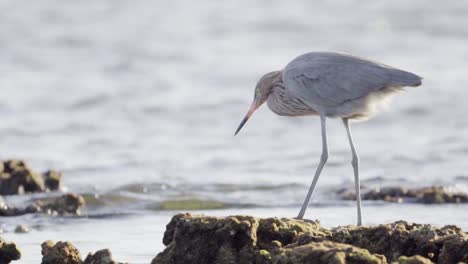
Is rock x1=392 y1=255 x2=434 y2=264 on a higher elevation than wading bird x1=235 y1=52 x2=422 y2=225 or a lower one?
lower

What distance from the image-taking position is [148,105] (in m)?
16.4

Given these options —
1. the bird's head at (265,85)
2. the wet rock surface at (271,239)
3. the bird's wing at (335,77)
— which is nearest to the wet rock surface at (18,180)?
the bird's head at (265,85)

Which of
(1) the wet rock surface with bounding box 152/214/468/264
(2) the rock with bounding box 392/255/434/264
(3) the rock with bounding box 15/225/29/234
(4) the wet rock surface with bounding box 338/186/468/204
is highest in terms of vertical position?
(4) the wet rock surface with bounding box 338/186/468/204

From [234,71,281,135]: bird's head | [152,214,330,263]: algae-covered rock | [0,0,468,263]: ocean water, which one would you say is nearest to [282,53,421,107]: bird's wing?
[234,71,281,135]: bird's head

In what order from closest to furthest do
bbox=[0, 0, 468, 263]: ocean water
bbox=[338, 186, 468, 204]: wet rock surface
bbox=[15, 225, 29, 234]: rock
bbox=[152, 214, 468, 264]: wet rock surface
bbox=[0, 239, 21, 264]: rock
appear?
bbox=[152, 214, 468, 264]: wet rock surface
bbox=[0, 239, 21, 264]: rock
bbox=[15, 225, 29, 234]: rock
bbox=[338, 186, 468, 204]: wet rock surface
bbox=[0, 0, 468, 263]: ocean water

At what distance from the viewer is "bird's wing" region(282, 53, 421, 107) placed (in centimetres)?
795

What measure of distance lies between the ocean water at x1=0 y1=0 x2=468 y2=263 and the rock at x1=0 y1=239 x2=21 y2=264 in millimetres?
593

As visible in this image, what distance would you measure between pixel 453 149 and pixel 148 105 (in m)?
5.09

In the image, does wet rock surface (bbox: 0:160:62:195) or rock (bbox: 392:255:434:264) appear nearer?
rock (bbox: 392:255:434:264)

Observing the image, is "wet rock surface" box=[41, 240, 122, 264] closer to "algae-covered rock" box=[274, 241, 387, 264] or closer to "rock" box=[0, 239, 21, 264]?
"rock" box=[0, 239, 21, 264]

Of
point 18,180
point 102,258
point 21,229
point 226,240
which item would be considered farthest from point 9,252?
point 18,180

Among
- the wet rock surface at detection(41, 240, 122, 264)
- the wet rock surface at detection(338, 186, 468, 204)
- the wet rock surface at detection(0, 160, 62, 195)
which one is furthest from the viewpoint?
the wet rock surface at detection(0, 160, 62, 195)

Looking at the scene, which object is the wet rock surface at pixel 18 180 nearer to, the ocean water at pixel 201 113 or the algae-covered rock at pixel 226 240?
the ocean water at pixel 201 113

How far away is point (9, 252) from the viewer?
732 cm
